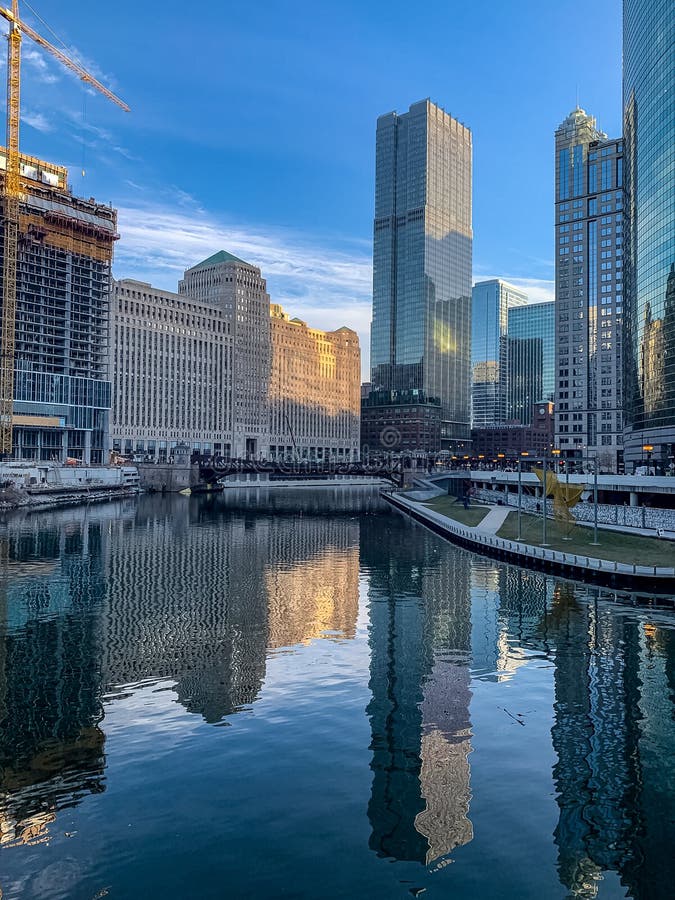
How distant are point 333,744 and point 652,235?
546ft

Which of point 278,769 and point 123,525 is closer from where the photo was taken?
point 278,769

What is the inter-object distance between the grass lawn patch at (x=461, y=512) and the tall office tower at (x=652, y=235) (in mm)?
44446

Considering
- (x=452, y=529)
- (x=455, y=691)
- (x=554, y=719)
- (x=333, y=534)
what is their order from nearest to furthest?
(x=554, y=719), (x=455, y=691), (x=452, y=529), (x=333, y=534)

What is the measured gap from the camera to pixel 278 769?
102 ft

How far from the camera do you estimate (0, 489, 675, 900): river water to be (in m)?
24.0

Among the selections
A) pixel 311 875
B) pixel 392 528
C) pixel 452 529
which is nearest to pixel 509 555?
pixel 452 529

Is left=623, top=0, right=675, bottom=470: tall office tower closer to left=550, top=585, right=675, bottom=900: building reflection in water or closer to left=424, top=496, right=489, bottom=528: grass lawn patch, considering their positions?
left=424, top=496, right=489, bottom=528: grass lawn patch

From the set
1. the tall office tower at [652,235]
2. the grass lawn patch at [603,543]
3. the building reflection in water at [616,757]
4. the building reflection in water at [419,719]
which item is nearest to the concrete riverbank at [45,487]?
the grass lawn patch at [603,543]

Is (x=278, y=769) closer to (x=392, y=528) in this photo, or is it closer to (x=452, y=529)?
(x=452, y=529)

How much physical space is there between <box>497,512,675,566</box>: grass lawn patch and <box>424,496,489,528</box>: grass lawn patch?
1315 centimetres

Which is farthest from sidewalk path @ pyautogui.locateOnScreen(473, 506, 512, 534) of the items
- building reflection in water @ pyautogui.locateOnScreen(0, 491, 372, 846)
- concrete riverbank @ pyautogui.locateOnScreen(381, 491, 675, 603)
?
building reflection in water @ pyautogui.locateOnScreen(0, 491, 372, 846)

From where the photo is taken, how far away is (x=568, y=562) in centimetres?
7781

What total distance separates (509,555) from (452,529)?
1018 inches

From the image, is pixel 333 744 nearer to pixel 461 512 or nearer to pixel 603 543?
pixel 603 543
